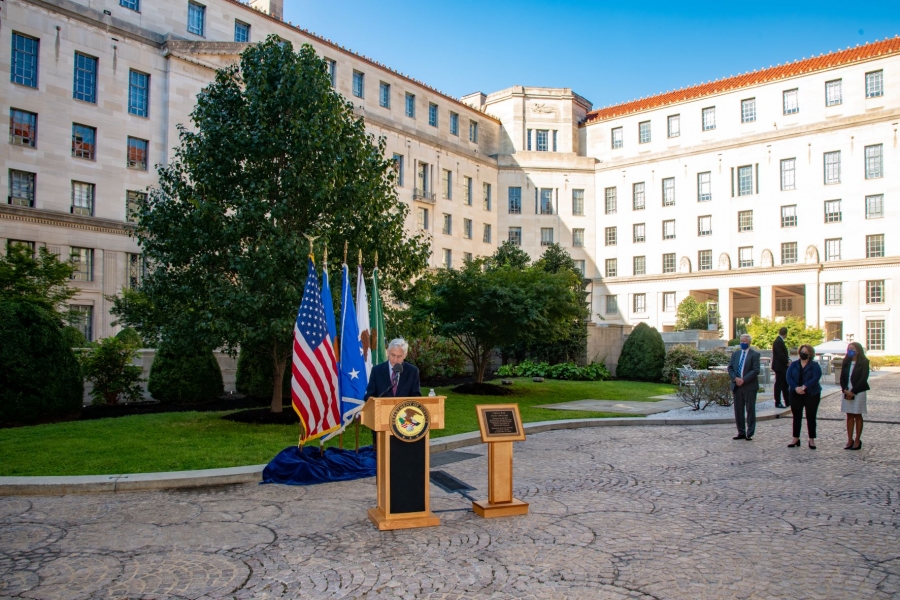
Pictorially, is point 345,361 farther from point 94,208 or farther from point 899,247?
point 899,247

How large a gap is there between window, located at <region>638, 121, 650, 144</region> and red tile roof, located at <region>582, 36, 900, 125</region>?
1.42 metres

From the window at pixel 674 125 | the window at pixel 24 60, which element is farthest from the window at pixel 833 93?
the window at pixel 24 60

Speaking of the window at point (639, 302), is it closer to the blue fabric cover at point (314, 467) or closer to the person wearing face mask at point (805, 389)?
the person wearing face mask at point (805, 389)

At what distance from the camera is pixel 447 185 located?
195 feet

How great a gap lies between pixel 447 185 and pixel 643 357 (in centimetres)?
3351

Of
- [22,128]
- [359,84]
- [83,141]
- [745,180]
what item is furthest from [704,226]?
[22,128]

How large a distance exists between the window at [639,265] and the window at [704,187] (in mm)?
7401

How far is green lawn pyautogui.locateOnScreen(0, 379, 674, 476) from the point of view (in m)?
9.95

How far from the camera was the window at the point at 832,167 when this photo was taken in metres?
54.0

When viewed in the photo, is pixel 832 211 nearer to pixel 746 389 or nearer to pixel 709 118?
pixel 709 118

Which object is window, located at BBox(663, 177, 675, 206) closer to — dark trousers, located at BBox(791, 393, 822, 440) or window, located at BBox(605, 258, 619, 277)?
window, located at BBox(605, 258, 619, 277)

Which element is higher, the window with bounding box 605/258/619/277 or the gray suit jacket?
the window with bounding box 605/258/619/277

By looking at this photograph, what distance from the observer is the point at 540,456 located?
11664mm

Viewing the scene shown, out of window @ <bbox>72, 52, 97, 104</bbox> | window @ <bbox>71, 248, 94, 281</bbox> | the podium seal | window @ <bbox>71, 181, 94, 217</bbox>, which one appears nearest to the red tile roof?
window @ <bbox>72, 52, 97, 104</bbox>
